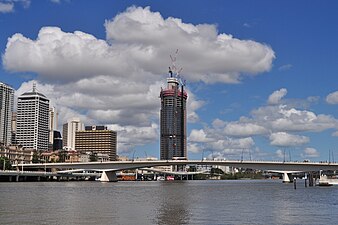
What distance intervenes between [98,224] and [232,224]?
488 inches

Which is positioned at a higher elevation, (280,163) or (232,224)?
(280,163)

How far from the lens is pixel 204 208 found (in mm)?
68312

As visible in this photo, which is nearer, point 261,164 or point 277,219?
point 277,219

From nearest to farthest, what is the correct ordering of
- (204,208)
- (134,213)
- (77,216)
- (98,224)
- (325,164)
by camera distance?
→ (98,224) → (77,216) → (134,213) → (204,208) → (325,164)

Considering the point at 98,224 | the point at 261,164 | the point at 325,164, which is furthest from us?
the point at 261,164

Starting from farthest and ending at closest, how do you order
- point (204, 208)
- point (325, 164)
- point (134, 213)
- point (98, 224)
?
point (325, 164), point (204, 208), point (134, 213), point (98, 224)

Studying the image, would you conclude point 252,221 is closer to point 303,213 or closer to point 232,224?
point 232,224

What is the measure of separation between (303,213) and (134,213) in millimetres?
20148

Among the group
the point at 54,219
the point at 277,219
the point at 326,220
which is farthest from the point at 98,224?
the point at 326,220

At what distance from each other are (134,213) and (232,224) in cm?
1502

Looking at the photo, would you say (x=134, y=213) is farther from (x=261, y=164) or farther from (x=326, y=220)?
(x=261, y=164)

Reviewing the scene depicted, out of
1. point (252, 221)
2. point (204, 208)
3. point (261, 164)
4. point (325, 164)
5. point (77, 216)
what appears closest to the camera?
point (252, 221)

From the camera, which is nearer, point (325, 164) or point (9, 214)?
point (9, 214)

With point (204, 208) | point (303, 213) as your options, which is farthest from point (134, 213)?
point (303, 213)
